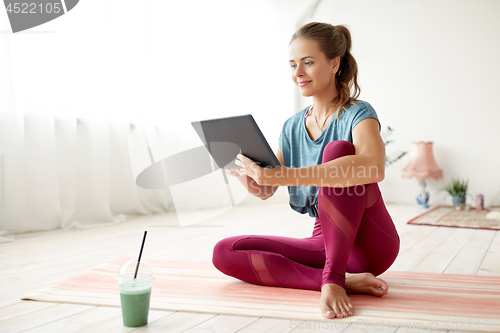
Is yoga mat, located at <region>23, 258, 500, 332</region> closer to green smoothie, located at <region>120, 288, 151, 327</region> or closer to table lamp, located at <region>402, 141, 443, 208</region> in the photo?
green smoothie, located at <region>120, 288, 151, 327</region>

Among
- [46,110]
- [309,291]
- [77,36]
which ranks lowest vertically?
[309,291]

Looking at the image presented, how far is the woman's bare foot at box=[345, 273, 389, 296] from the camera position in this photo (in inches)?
49.4

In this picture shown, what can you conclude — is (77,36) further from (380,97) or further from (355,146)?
(380,97)

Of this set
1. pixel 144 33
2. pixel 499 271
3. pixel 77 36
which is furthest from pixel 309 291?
pixel 144 33

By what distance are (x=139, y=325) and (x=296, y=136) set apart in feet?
2.55

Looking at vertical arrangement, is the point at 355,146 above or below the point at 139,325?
above

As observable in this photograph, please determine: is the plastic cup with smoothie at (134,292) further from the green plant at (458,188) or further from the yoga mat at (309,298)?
the green plant at (458,188)

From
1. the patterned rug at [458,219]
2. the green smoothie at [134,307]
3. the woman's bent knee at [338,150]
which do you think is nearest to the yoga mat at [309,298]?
the green smoothie at [134,307]

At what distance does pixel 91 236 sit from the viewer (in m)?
2.49

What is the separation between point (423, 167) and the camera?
4.42 metres

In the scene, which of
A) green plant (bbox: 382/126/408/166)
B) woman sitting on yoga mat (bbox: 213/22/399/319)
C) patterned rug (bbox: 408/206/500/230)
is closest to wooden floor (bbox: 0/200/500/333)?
patterned rug (bbox: 408/206/500/230)

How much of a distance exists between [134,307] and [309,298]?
0.49 metres

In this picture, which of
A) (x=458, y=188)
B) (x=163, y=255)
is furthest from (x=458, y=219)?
(x=163, y=255)

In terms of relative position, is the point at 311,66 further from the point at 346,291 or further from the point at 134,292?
the point at 134,292
